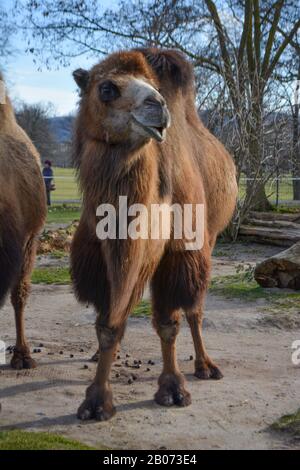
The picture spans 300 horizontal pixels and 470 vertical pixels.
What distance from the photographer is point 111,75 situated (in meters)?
4.37

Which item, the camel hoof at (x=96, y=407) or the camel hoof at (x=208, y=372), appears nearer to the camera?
the camel hoof at (x=96, y=407)

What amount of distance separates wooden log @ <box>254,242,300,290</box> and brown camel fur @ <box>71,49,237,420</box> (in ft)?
10.5

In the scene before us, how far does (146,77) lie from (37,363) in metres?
2.90

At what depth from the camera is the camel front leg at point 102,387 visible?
15.3ft

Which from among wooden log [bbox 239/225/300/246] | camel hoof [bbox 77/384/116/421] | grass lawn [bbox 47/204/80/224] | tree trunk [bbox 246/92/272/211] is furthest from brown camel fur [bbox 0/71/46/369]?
grass lawn [bbox 47/204/80/224]

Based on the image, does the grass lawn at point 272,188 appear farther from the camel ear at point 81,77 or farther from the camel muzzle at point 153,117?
the camel muzzle at point 153,117

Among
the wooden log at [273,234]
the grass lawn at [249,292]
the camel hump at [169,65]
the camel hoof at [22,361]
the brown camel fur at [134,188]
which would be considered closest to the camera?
the brown camel fur at [134,188]

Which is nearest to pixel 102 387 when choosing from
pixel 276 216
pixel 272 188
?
pixel 276 216

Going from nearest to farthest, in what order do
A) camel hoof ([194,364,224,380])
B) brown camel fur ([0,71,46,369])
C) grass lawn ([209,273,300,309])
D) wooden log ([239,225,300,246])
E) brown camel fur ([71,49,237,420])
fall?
brown camel fur ([71,49,237,420]), brown camel fur ([0,71,46,369]), camel hoof ([194,364,224,380]), grass lawn ([209,273,300,309]), wooden log ([239,225,300,246])

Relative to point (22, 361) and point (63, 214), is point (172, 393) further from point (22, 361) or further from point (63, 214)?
point (63, 214)

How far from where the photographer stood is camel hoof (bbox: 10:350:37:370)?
5.95 m

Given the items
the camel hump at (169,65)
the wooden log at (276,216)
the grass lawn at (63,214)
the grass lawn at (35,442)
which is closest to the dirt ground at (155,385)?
the grass lawn at (35,442)

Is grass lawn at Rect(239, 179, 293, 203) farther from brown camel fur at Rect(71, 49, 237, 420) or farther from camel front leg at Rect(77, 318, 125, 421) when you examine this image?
camel front leg at Rect(77, 318, 125, 421)
